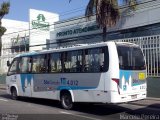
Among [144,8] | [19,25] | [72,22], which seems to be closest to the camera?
[144,8]

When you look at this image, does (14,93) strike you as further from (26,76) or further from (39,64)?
(39,64)

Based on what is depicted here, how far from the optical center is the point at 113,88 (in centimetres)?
1227

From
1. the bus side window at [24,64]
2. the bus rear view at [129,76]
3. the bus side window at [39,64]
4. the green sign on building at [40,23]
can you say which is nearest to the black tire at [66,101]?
the bus side window at [39,64]

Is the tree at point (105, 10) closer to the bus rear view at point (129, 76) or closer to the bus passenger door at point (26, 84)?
the bus passenger door at point (26, 84)

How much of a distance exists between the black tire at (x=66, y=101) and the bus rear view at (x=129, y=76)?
→ 2.66 m

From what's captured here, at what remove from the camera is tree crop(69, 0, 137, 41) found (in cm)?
2191

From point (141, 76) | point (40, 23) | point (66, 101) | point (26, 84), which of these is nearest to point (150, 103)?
point (141, 76)

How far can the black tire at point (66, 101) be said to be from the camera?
566 inches

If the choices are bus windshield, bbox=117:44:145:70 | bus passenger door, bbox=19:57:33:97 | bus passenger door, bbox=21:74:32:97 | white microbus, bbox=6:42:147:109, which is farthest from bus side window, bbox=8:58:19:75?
bus windshield, bbox=117:44:145:70

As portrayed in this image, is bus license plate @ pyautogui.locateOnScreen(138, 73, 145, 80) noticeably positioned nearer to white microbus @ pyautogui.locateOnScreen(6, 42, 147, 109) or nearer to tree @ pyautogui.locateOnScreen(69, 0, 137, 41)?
white microbus @ pyautogui.locateOnScreen(6, 42, 147, 109)

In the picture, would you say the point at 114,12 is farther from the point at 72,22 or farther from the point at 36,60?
the point at 72,22

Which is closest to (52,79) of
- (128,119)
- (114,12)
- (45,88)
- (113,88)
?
(45,88)

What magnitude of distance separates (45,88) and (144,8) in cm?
1173

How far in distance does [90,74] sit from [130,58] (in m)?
1.64
